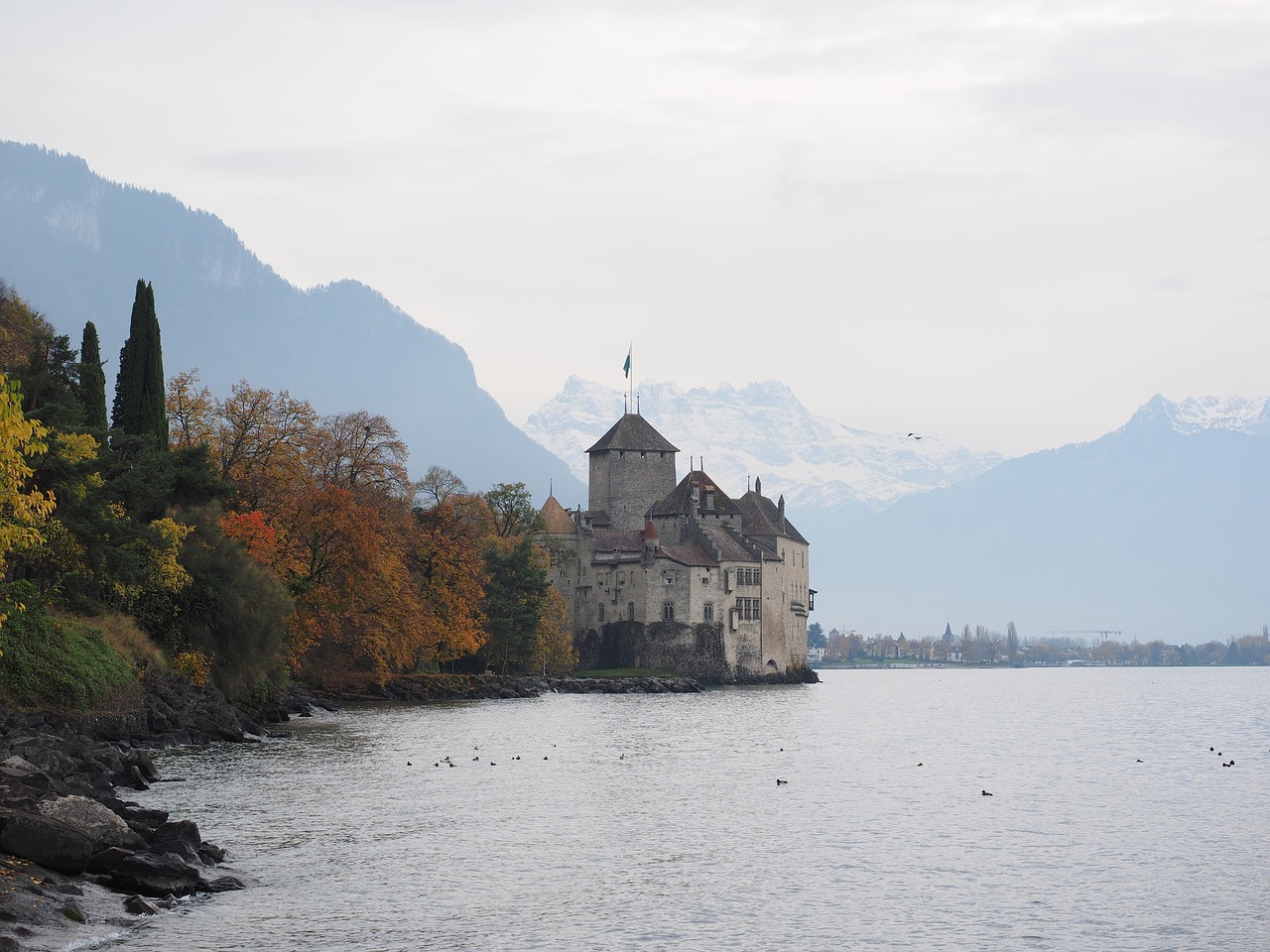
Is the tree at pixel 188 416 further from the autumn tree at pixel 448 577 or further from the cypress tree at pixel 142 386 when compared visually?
the autumn tree at pixel 448 577

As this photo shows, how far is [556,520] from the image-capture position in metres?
124

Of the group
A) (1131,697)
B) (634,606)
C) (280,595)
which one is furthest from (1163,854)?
(1131,697)

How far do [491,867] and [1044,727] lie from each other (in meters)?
49.7

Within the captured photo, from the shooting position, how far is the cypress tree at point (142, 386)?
5747 centimetres

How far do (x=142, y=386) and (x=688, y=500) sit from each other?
207 feet

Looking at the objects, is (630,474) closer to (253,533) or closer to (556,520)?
(556,520)

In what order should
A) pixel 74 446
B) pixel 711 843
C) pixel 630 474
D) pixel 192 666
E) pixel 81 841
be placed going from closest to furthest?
pixel 81 841, pixel 711 843, pixel 74 446, pixel 192 666, pixel 630 474

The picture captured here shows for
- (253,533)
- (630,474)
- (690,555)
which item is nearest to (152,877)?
(253,533)

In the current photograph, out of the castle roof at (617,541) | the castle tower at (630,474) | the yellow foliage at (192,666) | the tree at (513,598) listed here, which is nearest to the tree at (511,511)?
the castle roof at (617,541)

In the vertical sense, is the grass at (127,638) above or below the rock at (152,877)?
above

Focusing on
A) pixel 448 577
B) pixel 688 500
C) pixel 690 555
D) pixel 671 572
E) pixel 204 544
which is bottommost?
pixel 204 544

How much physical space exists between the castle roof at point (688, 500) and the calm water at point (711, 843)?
58.9m

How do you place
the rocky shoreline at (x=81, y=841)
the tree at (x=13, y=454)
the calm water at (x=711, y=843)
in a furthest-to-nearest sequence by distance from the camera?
1. the calm water at (x=711, y=843)
2. the tree at (x=13, y=454)
3. the rocky shoreline at (x=81, y=841)

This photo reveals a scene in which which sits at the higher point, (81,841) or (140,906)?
(81,841)
